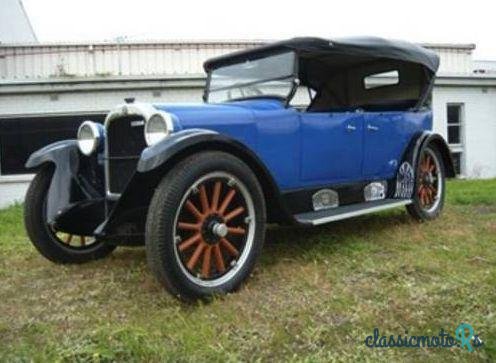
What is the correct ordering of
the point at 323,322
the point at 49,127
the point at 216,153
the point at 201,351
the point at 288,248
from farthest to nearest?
the point at 49,127, the point at 288,248, the point at 216,153, the point at 323,322, the point at 201,351

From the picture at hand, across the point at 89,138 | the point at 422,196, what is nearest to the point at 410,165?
the point at 422,196

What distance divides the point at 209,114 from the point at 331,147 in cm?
130

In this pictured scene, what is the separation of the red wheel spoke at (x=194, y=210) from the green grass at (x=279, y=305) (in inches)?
21.8

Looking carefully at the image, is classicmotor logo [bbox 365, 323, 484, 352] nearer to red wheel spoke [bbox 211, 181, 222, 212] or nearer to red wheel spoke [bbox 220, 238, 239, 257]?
red wheel spoke [bbox 220, 238, 239, 257]

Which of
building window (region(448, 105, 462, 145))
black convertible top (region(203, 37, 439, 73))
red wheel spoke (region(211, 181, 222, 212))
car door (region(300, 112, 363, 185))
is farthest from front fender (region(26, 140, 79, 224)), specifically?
building window (region(448, 105, 462, 145))

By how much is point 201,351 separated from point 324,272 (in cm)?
158

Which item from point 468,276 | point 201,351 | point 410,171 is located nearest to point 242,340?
point 201,351

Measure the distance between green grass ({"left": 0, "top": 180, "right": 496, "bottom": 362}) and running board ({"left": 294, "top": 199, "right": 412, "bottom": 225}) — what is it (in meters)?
0.29

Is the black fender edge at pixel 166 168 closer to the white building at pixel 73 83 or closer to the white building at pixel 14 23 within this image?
the white building at pixel 73 83

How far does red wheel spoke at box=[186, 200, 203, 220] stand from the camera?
3765 millimetres

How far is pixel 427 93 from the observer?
6574 mm

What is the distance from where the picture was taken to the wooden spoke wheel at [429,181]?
20.5 ft

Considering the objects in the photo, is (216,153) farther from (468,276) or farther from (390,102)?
(390,102)

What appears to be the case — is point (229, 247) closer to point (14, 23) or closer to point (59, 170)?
point (59, 170)
